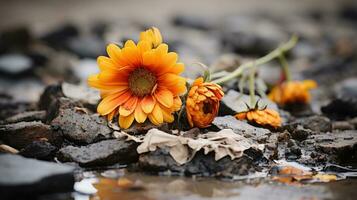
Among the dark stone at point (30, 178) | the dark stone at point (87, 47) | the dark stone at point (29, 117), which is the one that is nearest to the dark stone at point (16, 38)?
the dark stone at point (87, 47)

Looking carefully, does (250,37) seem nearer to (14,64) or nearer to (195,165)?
(14,64)

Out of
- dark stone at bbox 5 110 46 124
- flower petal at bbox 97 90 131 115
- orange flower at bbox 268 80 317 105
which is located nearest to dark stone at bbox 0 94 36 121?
dark stone at bbox 5 110 46 124

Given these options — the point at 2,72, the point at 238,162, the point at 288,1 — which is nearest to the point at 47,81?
the point at 2,72

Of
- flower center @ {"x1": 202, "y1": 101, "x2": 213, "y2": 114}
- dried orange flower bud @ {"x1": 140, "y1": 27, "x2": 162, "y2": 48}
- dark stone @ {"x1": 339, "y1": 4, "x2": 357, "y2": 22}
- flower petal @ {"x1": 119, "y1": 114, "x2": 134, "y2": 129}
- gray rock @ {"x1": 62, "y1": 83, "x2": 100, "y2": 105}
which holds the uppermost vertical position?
dark stone @ {"x1": 339, "y1": 4, "x2": 357, "y2": 22}

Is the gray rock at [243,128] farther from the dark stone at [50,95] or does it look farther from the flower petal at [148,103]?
the dark stone at [50,95]

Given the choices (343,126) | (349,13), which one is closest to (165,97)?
(343,126)

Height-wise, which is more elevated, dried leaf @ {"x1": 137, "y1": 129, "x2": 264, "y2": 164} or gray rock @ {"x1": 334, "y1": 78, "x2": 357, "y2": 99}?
gray rock @ {"x1": 334, "y1": 78, "x2": 357, "y2": 99}

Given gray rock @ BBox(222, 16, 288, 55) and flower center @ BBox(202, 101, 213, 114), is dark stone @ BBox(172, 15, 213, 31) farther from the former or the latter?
flower center @ BBox(202, 101, 213, 114)
